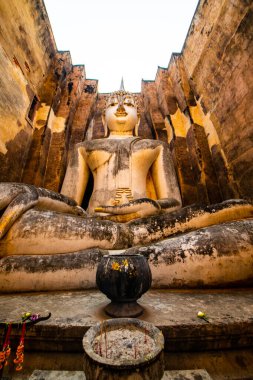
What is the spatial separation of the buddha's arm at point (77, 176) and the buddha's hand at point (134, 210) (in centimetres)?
106

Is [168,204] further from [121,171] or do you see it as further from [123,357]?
[123,357]

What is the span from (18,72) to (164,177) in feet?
A: 10.1

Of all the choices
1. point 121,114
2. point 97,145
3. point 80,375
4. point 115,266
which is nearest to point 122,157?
point 97,145

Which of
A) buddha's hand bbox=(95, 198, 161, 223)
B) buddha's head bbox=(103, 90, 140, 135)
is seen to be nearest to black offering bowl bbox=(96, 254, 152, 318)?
buddha's hand bbox=(95, 198, 161, 223)

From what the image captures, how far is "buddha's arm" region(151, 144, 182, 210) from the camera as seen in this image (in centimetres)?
334

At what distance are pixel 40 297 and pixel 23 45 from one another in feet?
13.5

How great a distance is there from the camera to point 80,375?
0.82m

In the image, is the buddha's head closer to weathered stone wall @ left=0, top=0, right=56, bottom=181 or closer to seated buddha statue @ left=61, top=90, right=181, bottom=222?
seated buddha statue @ left=61, top=90, right=181, bottom=222

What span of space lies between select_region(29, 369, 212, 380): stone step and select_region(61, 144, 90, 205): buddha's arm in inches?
105

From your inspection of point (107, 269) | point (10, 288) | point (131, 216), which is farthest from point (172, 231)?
point (10, 288)

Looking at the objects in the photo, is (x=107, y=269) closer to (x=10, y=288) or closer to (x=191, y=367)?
(x=191, y=367)

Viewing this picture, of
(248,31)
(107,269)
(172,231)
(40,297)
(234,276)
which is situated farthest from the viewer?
(248,31)

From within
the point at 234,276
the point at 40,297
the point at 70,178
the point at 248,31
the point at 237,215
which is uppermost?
the point at 248,31

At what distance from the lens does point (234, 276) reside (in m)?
1.57
